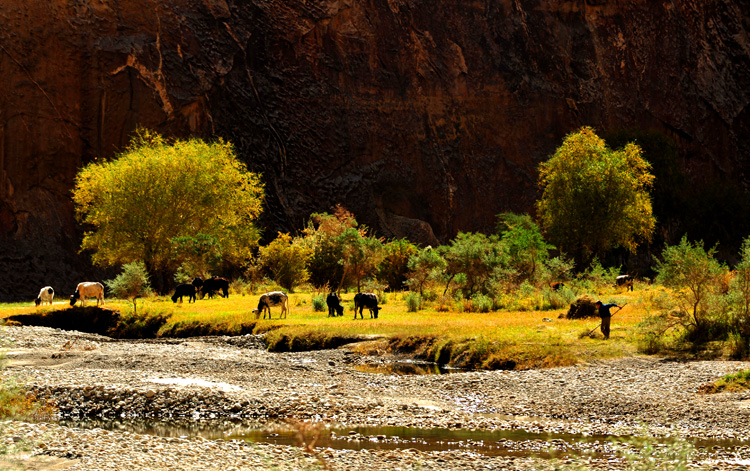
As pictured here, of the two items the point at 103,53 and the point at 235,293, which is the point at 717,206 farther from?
the point at 103,53

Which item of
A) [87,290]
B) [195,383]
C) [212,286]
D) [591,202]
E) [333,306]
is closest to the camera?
[195,383]

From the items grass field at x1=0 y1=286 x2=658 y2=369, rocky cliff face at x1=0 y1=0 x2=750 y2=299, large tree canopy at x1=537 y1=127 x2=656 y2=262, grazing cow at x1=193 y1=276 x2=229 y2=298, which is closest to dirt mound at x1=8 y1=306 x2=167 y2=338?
grass field at x1=0 y1=286 x2=658 y2=369

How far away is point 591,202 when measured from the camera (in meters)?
52.0

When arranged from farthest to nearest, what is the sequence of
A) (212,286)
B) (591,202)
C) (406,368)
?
1. (591,202)
2. (212,286)
3. (406,368)

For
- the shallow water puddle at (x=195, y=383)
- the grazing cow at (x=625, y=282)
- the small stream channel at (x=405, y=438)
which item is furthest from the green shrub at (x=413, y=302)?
the small stream channel at (x=405, y=438)

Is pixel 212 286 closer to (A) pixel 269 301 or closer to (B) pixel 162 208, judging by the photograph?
(B) pixel 162 208

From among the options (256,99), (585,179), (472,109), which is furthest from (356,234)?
(472,109)

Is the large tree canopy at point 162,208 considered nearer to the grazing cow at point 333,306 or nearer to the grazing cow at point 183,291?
the grazing cow at point 183,291

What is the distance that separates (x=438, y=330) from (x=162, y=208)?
1040 inches

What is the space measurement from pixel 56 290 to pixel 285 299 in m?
31.9

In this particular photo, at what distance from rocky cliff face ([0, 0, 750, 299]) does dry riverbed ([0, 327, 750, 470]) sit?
136 ft

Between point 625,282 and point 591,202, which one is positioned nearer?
point 625,282

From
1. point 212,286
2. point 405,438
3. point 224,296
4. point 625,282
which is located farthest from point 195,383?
point 625,282

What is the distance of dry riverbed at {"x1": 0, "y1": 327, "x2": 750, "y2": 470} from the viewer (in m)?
12.4
